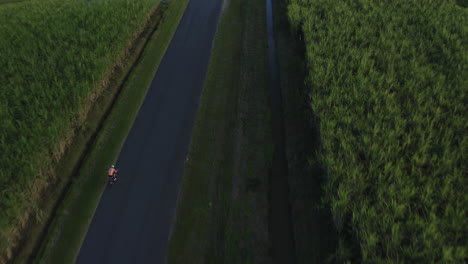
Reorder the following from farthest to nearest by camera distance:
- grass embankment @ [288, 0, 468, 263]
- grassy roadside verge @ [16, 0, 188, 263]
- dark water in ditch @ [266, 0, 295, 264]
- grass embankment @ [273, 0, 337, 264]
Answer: dark water in ditch @ [266, 0, 295, 264], grassy roadside verge @ [16, 0, 188, 263], grass embankment @ [273, 0, 337, 264], grass embankment @ [288, 0, 468, 263]

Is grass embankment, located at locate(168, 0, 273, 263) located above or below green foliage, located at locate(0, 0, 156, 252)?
below

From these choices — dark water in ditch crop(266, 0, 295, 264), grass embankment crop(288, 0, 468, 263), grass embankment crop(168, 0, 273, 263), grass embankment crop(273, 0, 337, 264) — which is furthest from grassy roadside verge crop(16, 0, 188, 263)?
grass embankment crop(288, 0, 468, 263)

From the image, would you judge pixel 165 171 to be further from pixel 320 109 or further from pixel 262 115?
pixel 320 109

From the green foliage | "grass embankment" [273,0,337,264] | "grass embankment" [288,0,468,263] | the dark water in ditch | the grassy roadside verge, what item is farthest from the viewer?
the green foliage

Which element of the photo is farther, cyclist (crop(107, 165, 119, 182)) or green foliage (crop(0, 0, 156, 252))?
cyclist (crop(107, 165, 119, 182))

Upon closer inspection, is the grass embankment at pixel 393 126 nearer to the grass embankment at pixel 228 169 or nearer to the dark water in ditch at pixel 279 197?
the dark water in ditch at pixel 279 197

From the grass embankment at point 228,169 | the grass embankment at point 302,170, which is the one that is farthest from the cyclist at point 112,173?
the grass embankment at point 302,170

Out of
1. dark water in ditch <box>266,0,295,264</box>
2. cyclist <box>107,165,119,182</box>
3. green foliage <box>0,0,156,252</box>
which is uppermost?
green foliage <box>0,0,156,252</box>

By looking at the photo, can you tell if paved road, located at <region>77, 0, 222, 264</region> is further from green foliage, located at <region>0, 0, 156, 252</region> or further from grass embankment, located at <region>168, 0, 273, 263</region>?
green foliage, located at <region>0, 0, 156, 252</region>

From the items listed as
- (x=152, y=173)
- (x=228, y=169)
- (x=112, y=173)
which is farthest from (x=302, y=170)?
(x=112, y=173)
